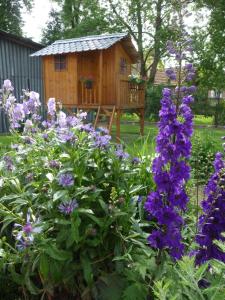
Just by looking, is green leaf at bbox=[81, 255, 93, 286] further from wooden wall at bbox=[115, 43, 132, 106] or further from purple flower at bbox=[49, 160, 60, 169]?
wooden wall at bbox=[115, 43, 132, 106]

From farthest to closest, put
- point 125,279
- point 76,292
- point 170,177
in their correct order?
point 76,292
point 125,279
point 170,177

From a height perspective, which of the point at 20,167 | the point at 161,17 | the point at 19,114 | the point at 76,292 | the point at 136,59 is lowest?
the point at 76,292

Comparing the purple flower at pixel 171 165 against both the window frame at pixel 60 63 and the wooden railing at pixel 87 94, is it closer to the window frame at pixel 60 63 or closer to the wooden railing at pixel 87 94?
the wooden railing at pixel 87 94

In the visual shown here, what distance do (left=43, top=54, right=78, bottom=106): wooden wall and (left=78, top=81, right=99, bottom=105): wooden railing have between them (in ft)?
0.78

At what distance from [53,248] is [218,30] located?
1533 centimetres

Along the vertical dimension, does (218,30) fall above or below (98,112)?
above

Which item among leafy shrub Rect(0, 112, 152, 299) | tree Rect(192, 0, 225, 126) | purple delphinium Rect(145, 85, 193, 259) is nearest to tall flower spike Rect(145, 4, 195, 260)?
purple delphinium Rect(145, 85, 193, 259)

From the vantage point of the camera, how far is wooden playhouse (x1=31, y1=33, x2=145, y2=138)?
12.6 metres

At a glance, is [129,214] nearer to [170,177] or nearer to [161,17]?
[170,177]

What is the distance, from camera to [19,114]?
10.3 feet

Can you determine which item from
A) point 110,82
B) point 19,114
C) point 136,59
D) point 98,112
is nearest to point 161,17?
point 136,59

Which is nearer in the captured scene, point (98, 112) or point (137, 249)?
point (137, 249)

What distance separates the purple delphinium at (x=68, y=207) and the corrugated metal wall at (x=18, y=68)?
12.7 m

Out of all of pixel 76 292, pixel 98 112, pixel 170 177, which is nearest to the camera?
pixel 170 177
